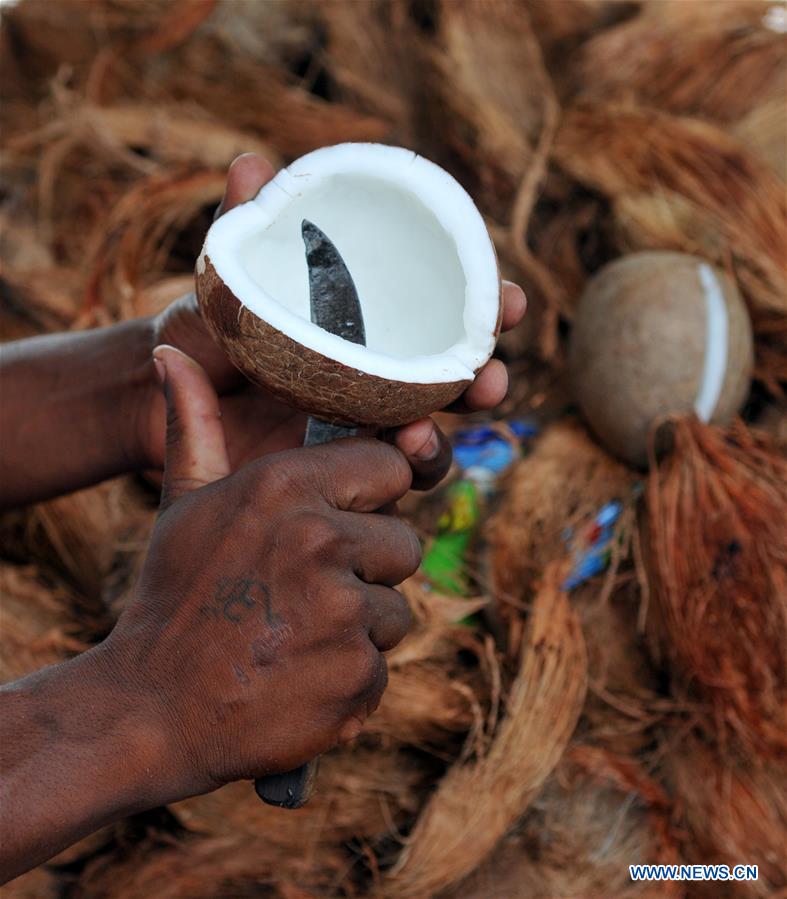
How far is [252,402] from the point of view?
1155 millimetres

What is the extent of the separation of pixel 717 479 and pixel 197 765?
37.0 inches

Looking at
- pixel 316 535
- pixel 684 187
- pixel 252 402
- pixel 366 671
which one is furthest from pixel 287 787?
pixel 684 187

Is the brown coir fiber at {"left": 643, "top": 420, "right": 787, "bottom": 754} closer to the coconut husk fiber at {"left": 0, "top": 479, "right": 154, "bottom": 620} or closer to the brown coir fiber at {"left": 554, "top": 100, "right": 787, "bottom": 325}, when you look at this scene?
the brown coir fiber at {"left": 554, "top": 100, "right": 787, "bottom": 325}

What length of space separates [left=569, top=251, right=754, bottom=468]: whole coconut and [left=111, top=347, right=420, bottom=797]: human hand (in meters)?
0.76

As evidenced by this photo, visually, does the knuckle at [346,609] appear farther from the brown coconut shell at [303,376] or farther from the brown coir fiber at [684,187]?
the brown coir fiber at [684,187]

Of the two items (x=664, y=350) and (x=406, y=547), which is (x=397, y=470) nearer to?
(x=406, y=547)

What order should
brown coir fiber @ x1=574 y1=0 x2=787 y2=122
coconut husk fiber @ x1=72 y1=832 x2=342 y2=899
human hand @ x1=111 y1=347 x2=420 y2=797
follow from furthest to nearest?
brown coir fiber @ x1=574 y1=0 x2=787 y2=122, coconut husk fiber @ x1=72 y1=832 x2=342 y2=899, human hand @ x1=111 y1=347 x2=420 y2=797

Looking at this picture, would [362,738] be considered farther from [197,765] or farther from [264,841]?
[197,765]

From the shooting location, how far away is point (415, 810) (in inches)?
52.3

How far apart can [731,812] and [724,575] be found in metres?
0.33

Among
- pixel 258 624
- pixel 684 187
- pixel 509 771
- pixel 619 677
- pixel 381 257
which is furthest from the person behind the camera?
pixel 684 187

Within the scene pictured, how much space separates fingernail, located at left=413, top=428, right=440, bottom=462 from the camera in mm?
972

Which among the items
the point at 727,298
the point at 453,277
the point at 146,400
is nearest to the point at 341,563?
the point at 453,277

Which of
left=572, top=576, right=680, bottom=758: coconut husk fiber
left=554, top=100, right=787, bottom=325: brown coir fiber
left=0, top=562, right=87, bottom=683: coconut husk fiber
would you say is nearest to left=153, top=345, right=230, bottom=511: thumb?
left=0, top=562, right=87, bottom=683: coconut husk fiber
